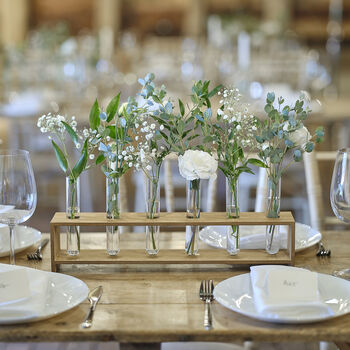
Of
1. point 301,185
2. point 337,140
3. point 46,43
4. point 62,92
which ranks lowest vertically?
point 301,185

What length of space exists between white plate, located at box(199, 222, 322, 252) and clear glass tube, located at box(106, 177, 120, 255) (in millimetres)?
275

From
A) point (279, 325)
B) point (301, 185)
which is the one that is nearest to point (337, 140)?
point (301, 185)

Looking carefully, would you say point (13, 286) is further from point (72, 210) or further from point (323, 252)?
point (323, 252)

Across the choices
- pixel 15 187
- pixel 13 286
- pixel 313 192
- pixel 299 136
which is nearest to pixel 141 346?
pixel 13 286

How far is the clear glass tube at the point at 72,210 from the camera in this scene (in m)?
1.42

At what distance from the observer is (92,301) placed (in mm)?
1217

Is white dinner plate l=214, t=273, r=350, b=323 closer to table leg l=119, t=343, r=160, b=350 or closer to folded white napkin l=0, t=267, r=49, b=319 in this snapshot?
table leg l=119, t=343, r=160, b=350

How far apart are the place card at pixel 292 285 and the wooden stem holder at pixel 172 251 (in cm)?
18

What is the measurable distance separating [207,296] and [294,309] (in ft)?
0.64

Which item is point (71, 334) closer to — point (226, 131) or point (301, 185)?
point (226, 131)

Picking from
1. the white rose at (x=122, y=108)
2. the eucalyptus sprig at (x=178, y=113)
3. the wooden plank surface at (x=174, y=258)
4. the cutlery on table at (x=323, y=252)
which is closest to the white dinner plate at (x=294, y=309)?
the wooden plank surface at (x=174, y=258)

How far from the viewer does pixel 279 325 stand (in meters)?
1.12

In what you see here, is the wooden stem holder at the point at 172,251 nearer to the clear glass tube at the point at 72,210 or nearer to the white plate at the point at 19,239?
the clear glass tube at the point at 72,210

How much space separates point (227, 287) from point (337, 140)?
3.42 meters
